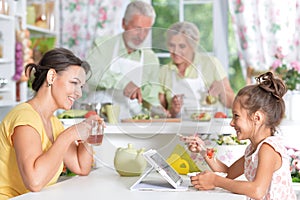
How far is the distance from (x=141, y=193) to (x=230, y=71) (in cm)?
288

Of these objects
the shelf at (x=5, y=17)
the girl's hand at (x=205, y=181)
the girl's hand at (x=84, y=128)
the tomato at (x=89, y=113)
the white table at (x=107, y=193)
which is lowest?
the white table at (x=107, y=193)

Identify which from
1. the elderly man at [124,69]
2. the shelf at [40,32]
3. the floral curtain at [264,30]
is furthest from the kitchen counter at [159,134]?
the shelf at [40,32]

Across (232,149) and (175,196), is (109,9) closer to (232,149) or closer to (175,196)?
(232,149)

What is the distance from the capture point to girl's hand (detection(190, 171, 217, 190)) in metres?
1.88

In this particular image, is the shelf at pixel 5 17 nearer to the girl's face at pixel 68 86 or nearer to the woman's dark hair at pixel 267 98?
the girl's face at pixel 68 86

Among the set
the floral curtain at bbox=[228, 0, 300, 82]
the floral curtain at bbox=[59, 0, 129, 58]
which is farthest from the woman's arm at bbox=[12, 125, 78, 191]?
the floral curtain at bbox=[59, 0, 129, 58]

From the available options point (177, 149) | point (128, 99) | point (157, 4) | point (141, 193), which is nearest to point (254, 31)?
point (157, 4)

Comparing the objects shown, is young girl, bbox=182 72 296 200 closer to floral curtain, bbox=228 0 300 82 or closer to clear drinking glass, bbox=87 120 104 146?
clear drinking glass, bbox=87 120 104 146

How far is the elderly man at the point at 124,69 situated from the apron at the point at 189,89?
9cm

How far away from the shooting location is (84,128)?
78.2 inches

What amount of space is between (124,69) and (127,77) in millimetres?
78

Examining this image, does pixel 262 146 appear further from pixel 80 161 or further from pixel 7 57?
pixel 7 57

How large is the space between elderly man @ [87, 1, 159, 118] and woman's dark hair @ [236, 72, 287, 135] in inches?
16.0

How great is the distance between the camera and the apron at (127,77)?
227cm
